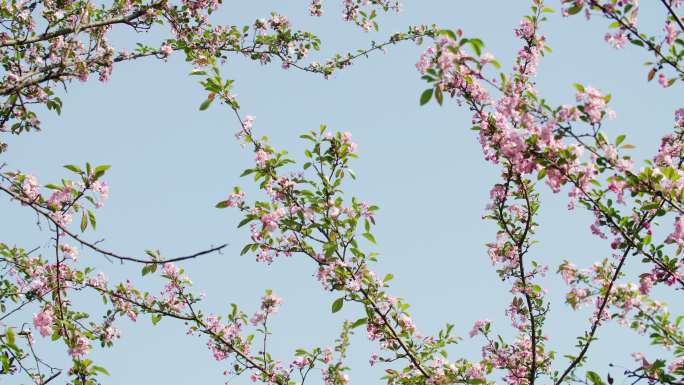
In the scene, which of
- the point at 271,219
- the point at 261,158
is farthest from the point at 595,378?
the point at 261,158

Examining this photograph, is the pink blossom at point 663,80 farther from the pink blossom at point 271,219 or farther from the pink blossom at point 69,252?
the pink blossom at point 69,252

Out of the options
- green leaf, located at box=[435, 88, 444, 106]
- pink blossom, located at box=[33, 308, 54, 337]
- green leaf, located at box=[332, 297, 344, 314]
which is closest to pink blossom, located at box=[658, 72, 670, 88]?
green leaf, located at box=[435, 88, 444, 106]

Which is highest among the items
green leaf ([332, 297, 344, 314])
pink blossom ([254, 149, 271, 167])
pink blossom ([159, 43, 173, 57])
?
pink blossom ([159, 43, 173, 57])

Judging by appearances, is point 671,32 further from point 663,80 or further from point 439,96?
point 439,96

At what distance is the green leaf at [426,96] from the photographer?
10.6 feet

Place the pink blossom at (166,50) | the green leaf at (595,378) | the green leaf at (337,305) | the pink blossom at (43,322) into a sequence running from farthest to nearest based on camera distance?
the pink blossom at (166,50), the pink blossom at (43,322), the green leaf at (337,305), the green leaf at (595,378)

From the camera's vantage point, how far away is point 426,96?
3240mm

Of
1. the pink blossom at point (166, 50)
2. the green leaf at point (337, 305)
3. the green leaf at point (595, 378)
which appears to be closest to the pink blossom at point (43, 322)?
the green leaf at point (337, 305)

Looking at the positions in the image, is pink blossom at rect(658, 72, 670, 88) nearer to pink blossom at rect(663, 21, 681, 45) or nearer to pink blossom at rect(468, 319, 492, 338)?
pink blossom at rect(663, 21, 681, 45)

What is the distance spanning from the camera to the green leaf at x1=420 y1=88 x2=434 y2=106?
127 inches

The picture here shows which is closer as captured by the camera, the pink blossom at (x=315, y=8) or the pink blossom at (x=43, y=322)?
the pink blossom at (x=43, y=322)

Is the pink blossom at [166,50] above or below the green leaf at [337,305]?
above

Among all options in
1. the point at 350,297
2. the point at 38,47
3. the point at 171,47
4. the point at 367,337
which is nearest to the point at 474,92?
the point at 350,297

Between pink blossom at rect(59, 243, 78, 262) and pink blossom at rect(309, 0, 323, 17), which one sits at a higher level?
pink blossom at rect(309, 0, 323, 17)
